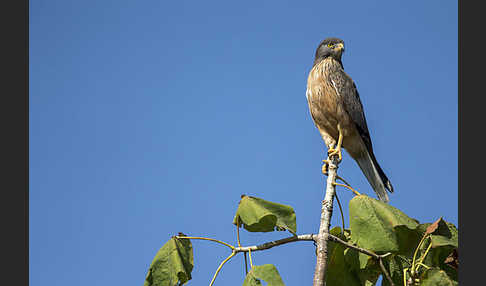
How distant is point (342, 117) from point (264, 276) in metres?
3.57

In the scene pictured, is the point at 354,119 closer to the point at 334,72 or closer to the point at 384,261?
the point at 334,72

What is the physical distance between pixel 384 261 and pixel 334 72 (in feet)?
11.9

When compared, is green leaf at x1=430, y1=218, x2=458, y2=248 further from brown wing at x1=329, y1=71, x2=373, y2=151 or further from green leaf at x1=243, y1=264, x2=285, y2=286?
brown wing at x1=329, y1=71, x2=373, y2=151

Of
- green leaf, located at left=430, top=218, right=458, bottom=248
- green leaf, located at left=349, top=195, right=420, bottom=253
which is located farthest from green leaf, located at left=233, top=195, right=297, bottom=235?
green leaf, located at left=430, top=218, right=458, bottom=248

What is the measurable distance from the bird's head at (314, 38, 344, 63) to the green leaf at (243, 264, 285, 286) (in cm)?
444

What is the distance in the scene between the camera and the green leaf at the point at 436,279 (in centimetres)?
271

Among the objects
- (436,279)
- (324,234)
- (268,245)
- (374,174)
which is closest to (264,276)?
(268,245)

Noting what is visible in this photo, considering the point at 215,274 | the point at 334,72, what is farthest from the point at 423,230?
the point at 334,72

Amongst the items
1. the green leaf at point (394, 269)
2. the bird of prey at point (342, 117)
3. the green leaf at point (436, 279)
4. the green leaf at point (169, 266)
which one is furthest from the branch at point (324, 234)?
the bird of prey at point (342, 117)

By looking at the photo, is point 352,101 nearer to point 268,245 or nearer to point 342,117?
point 342,117

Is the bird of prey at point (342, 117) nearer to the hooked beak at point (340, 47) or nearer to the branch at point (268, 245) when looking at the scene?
the hooked beak at point (340, 47)

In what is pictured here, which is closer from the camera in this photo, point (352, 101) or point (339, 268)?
point (339, 268)

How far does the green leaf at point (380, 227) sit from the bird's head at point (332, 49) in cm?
393

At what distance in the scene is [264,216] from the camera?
9.61 ft
